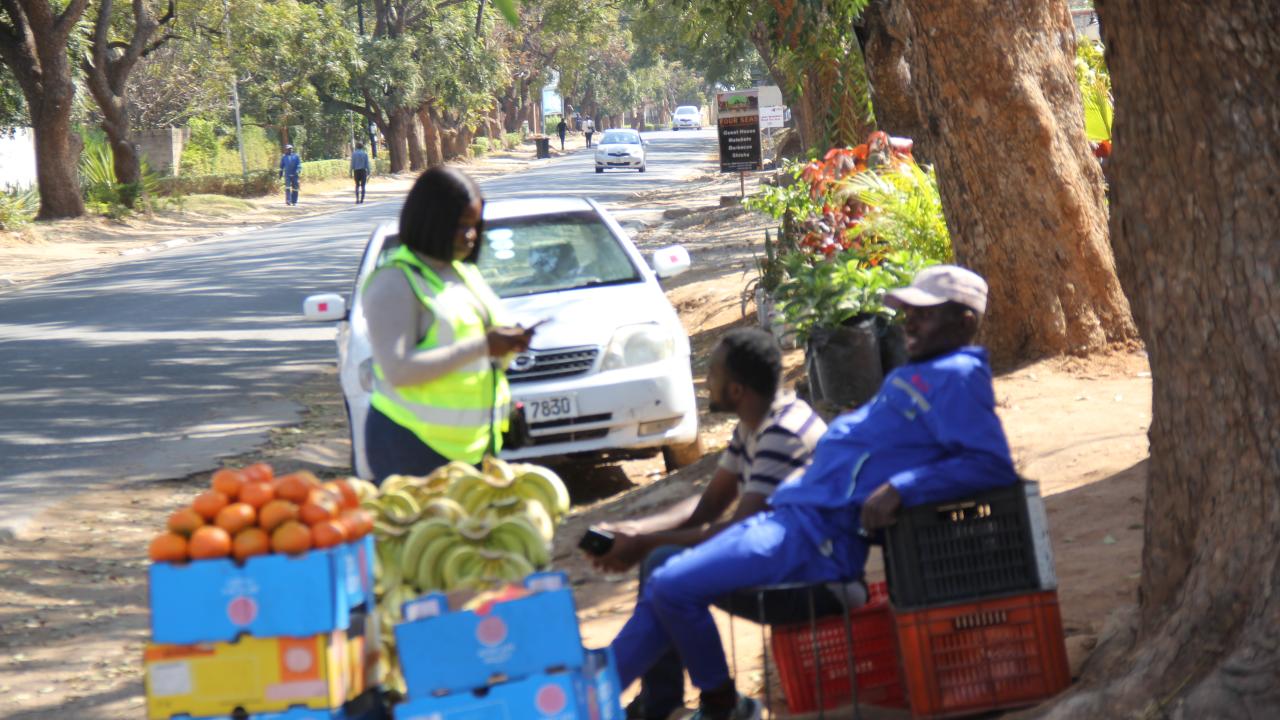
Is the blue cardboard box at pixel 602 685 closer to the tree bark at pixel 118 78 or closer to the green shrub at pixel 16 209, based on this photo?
the green shrub at pixel 16 209

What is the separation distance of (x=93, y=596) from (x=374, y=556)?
384 cm

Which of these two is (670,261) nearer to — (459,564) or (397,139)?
(459,564)

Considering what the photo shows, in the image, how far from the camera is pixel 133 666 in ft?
19.8

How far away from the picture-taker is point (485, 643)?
11.1ft

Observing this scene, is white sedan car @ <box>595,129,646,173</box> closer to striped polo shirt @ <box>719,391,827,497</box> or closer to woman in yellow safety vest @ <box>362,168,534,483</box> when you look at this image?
striped polo shirt @ <box>719,391,827,497</box>

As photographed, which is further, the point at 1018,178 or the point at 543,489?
the point at 1018,178

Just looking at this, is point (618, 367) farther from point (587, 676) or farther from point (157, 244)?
point (157, 244)

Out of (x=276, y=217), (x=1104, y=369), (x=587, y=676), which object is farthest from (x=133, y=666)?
(x=276, y=217)

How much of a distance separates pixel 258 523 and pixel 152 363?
10.6 meters

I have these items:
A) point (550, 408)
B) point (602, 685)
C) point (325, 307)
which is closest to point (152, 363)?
point (325, 307)

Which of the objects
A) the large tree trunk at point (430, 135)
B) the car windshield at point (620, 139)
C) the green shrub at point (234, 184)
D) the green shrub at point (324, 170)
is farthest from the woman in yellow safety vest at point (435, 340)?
the large tree trunk at point (430, 135)

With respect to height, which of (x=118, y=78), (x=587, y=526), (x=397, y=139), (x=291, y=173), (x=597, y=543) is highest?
(x=118, y=78)

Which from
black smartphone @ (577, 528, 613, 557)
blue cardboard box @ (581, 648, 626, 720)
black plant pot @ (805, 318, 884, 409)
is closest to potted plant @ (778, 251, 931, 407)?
black plant pot @ (805, 318, 884, 409)

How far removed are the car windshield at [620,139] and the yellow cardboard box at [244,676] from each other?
4786cm
